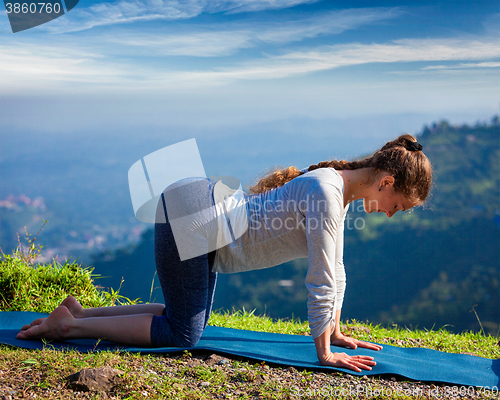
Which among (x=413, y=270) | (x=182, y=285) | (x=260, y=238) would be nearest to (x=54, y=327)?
(x=182, y=285)

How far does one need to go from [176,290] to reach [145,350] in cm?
37

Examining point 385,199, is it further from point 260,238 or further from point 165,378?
point 165,378

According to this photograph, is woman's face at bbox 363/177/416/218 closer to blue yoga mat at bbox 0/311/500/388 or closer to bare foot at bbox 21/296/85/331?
blue yoga mat at bbox 0/311/500/388

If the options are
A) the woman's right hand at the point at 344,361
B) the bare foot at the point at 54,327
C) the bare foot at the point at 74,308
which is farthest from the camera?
the bare foot at the point at 74,308

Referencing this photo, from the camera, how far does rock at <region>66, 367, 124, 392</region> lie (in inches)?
69.9

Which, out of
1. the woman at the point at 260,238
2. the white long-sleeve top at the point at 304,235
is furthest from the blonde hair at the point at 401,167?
the white long-sleeve top at the point at 304,235

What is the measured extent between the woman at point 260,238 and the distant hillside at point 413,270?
45.9 feet

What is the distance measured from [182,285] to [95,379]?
0.61m

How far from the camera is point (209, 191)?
2217 millimetres

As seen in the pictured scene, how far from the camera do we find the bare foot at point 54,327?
230cm

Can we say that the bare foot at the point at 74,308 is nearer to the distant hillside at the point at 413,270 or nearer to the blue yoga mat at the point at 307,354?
the blue yoga mat at the point at 307,354

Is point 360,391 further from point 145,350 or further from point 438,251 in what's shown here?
point 438,251

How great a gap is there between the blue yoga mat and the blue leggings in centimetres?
8

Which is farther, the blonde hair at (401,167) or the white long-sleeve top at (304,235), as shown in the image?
the blonde hair at (401,167)
